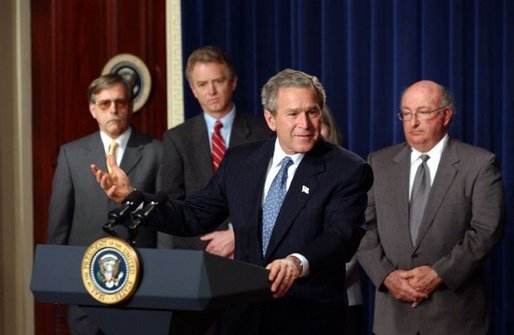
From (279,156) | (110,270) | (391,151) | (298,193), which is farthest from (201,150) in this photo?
(110,270)

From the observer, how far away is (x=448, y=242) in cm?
426

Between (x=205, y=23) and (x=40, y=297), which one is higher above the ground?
(x=205, y=23)

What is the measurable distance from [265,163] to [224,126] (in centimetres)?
123

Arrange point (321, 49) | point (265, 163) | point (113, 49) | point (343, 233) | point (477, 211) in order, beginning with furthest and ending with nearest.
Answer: point (113, 49) → point (321, 49) → point (477, 211) → point (265, 163) → point (343, 233)

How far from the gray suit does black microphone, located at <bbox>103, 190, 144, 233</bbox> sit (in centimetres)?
161

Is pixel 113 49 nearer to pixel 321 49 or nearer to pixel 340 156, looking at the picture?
pixel 321 49

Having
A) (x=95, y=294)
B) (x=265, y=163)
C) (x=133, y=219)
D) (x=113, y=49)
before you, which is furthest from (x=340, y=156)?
(x=113, y=49)

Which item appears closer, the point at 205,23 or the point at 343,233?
the point at 343,233

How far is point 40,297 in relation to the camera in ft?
9.35

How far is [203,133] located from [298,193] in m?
1.38

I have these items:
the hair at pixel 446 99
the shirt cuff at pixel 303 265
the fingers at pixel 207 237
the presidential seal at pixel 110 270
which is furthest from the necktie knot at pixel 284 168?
the hair at pixel 446 99

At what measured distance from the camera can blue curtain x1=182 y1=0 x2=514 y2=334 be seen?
4.84 m

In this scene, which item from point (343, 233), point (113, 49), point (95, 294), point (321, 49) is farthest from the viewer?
point (113, 49)

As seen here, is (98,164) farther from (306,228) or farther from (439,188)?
(306,228)
